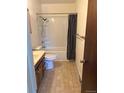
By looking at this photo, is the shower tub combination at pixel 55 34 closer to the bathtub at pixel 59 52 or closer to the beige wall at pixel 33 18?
the bathtub at pixel 59 52

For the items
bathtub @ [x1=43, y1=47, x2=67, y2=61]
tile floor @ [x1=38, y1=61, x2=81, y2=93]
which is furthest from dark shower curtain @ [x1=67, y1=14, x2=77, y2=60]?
tile floor @ [x1=38, y1=61, x2=81, y2=93]

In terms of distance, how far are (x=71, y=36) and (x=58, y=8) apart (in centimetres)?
124

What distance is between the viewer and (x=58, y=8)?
6648mm

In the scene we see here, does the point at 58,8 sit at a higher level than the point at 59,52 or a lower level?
higher

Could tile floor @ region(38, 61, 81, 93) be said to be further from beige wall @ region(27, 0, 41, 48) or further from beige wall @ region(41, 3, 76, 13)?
beige wall @ region(41, 3, 76, 13)

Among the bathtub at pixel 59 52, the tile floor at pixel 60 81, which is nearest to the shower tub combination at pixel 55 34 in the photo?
the bathtub at pixel 59 52

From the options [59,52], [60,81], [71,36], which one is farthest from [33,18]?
[59,52]

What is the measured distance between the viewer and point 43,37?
6727 millimetres

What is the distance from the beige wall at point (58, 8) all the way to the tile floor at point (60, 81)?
8.00 ft

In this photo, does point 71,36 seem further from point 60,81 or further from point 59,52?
point 60,81
